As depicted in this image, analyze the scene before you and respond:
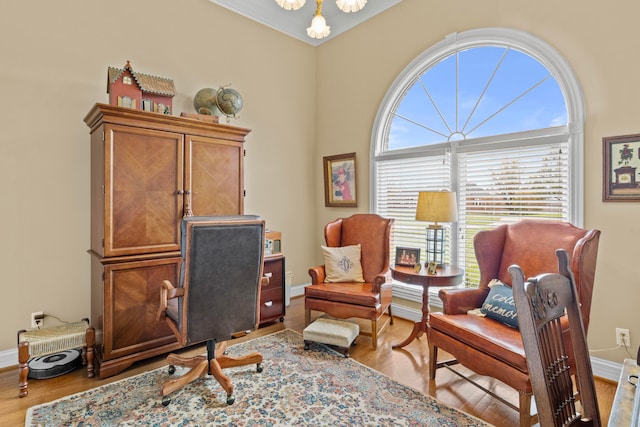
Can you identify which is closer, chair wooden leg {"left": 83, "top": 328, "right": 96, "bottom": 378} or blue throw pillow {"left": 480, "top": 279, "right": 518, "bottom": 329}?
blue throw pillow {"left": 480, "top": 279, "right": 518, "bottom": 329}

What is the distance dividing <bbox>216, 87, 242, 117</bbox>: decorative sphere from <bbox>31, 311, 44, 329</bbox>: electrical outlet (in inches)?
94.2

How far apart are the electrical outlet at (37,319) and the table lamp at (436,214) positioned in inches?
131

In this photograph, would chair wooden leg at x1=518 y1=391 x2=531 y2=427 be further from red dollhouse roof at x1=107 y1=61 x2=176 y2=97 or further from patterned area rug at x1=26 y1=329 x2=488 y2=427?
red dollhouse roof at x1=107 y1=61 x2=176 y2=97

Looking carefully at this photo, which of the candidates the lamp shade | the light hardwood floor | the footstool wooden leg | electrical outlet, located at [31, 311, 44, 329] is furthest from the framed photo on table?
electrical outlet, located at [31, 311, 44, 329]

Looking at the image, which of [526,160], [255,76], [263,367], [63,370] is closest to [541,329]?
[263,367]

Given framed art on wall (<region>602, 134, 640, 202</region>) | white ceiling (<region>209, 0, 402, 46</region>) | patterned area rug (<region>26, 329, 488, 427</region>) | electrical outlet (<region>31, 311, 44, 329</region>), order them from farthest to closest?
1. white ceiling (<region>209, 0, 402, 46</region>)
2. electrical outlet (<region>31, 311, 44, 329</region>)
3. framed art on wall (<region>602, 134, 640, 202</region>)
4. patterned area rug (<region>26, 329, 488, 427</region>)

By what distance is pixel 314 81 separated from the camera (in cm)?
473

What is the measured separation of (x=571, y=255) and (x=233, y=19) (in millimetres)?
4073

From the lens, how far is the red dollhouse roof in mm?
2619

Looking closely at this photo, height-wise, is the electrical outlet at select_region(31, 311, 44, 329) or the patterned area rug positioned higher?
the electrical outlet at select_region(31, 311, 44, 329)

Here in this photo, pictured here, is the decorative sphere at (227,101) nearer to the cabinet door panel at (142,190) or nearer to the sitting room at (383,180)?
the sitting room at (383,180)

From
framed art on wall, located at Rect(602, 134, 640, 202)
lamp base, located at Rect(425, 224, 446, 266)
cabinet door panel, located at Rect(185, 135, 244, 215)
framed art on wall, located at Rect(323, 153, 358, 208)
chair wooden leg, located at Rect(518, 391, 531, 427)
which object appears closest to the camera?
chair wooden leg, located at Rect(518, 391, 531, 427)

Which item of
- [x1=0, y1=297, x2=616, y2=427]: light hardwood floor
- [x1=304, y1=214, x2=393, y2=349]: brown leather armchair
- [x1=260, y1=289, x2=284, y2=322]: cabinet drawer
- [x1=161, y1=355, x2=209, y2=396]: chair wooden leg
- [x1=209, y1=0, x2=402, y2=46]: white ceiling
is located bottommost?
[x1=0, y1=297, x2=616, y2=427]: light hardwood floor

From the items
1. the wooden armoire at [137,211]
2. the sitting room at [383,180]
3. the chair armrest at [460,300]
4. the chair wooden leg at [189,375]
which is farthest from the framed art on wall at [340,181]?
the chair wooden leg at [189,375]
